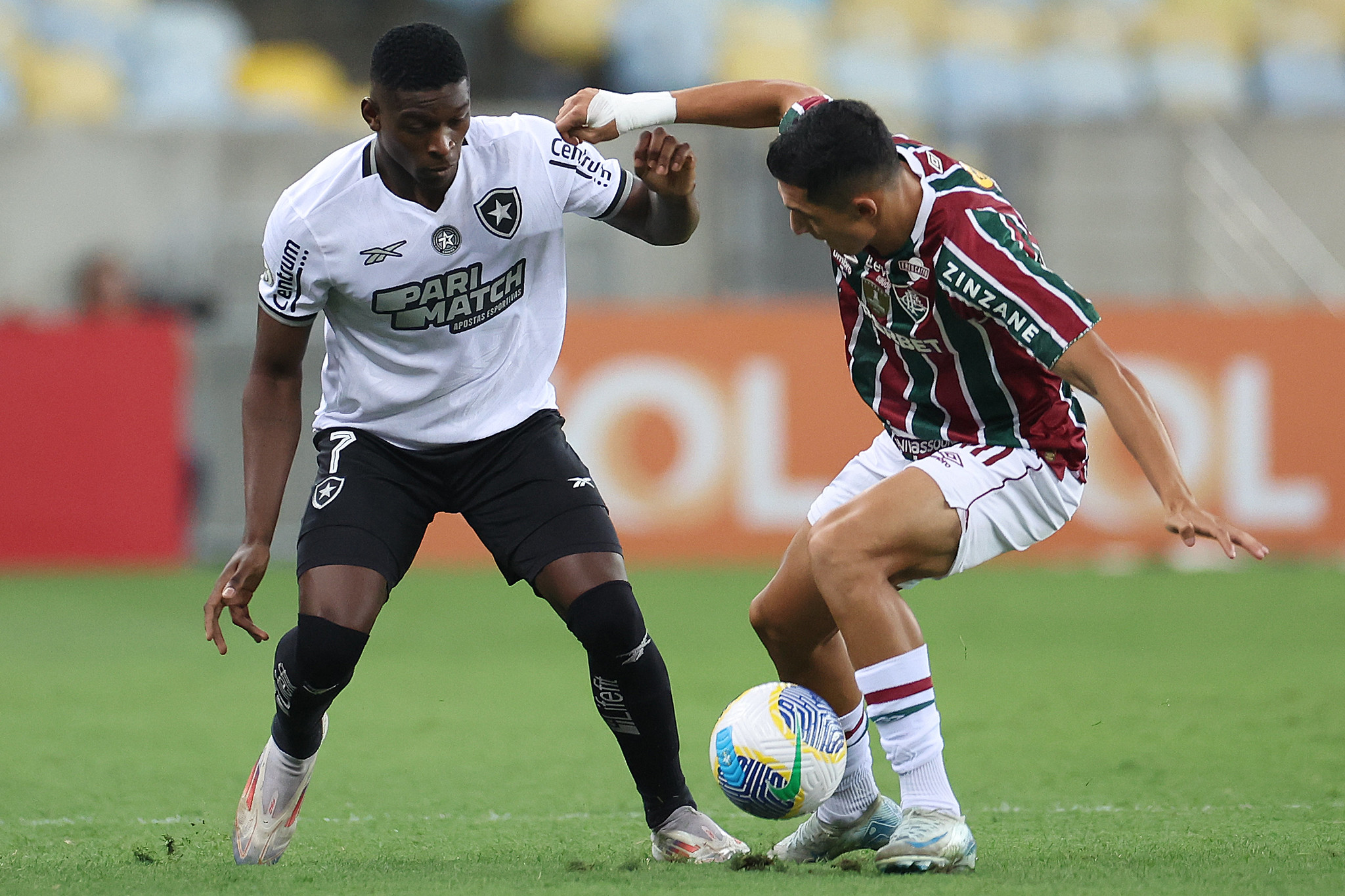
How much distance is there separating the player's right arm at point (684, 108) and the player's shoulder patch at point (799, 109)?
0.03 meters

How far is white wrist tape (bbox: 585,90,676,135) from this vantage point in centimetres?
463

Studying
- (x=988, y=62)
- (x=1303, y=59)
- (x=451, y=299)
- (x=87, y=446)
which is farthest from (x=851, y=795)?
(x=1303, y=59)

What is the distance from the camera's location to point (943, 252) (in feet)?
13.3

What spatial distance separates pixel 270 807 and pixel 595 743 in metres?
2.05

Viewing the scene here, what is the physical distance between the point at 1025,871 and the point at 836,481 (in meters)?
1.14

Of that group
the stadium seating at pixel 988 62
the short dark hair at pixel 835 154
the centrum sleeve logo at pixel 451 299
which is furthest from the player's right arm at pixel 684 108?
the stadium seating at pixel 988 62

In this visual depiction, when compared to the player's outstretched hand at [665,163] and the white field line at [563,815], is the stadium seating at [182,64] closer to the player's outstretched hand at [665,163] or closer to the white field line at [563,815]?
the white field line at [563,815]

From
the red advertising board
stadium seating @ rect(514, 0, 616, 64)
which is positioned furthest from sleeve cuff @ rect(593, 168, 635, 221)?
stadium seating @ rect(514, 0, 616, 64)

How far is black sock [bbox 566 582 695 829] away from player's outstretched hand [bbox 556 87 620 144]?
3.89 ft

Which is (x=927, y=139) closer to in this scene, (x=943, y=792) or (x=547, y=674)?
(x=547, y=674)

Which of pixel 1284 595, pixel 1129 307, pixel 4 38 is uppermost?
pixel 4 38

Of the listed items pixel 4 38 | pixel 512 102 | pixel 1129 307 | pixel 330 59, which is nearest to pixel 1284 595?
pixel 1129 307

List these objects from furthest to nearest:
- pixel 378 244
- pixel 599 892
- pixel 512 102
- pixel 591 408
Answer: pixel 512 102 → pixel 591 408 → pixel 378 244 → pixel 599 892

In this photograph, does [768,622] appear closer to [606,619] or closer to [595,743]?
[606,619]
